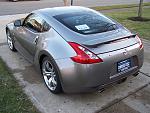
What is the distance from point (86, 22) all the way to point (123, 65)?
1050 millimetres

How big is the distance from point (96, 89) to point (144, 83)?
1.37 metres

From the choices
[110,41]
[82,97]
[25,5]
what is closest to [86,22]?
[110,41]

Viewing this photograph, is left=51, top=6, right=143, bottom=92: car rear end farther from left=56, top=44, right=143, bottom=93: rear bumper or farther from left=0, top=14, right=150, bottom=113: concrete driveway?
left=0, top=14, right=150, bottom=113: concrete driveway

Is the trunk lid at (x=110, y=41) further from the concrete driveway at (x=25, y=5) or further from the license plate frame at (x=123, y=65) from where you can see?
the concrete driveway at (x=25, y=5)

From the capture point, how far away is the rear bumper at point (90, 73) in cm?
354

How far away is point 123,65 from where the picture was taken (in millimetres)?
3883

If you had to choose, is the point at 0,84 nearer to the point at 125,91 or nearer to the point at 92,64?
the point at 92,64

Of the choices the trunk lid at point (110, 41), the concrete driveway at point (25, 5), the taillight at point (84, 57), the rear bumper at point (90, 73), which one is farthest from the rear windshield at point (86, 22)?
the concrete driveway at point (25, 5)

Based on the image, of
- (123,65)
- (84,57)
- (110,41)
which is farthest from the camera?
(123,65)

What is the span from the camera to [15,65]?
18.1ft

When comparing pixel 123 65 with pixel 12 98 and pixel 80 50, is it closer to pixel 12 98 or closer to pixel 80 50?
pixel 80 50

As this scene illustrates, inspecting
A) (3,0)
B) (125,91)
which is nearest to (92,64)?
(125,91)

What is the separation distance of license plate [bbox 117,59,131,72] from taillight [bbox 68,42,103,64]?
427 millimetres

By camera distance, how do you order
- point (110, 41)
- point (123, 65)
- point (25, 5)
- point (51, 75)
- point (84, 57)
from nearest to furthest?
point (84, 57) → point (110, 41) → point (123, 65) → point (51, 75) → point (25, 5)
